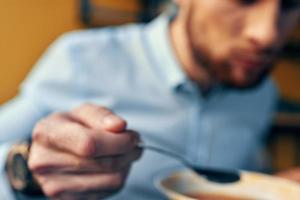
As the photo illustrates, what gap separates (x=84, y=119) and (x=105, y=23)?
52cm

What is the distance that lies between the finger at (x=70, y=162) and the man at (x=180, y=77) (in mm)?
86

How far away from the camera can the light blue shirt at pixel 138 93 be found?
0.46 metres

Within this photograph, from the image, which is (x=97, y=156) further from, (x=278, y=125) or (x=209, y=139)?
(x=278, y=125)

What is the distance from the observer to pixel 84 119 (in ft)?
0.80

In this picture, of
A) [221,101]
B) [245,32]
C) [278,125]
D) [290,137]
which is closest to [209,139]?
[221,101]

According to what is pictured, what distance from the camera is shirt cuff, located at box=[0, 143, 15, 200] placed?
265 millimetres

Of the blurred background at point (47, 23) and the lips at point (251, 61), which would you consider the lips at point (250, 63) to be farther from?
the blurred background at point (47, 23)

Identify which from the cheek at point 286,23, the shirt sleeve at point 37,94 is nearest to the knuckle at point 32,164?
the shirt sleeve at point 37,94

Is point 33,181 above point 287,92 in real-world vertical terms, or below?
above

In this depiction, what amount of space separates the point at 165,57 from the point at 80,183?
279 mm

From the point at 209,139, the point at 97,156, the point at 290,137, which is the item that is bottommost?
the point at 290,137

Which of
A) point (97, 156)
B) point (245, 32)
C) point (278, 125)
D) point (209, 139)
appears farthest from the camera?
point (278, 125)

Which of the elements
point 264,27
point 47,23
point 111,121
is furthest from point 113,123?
point 47,23

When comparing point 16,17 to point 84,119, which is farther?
point 16,17
